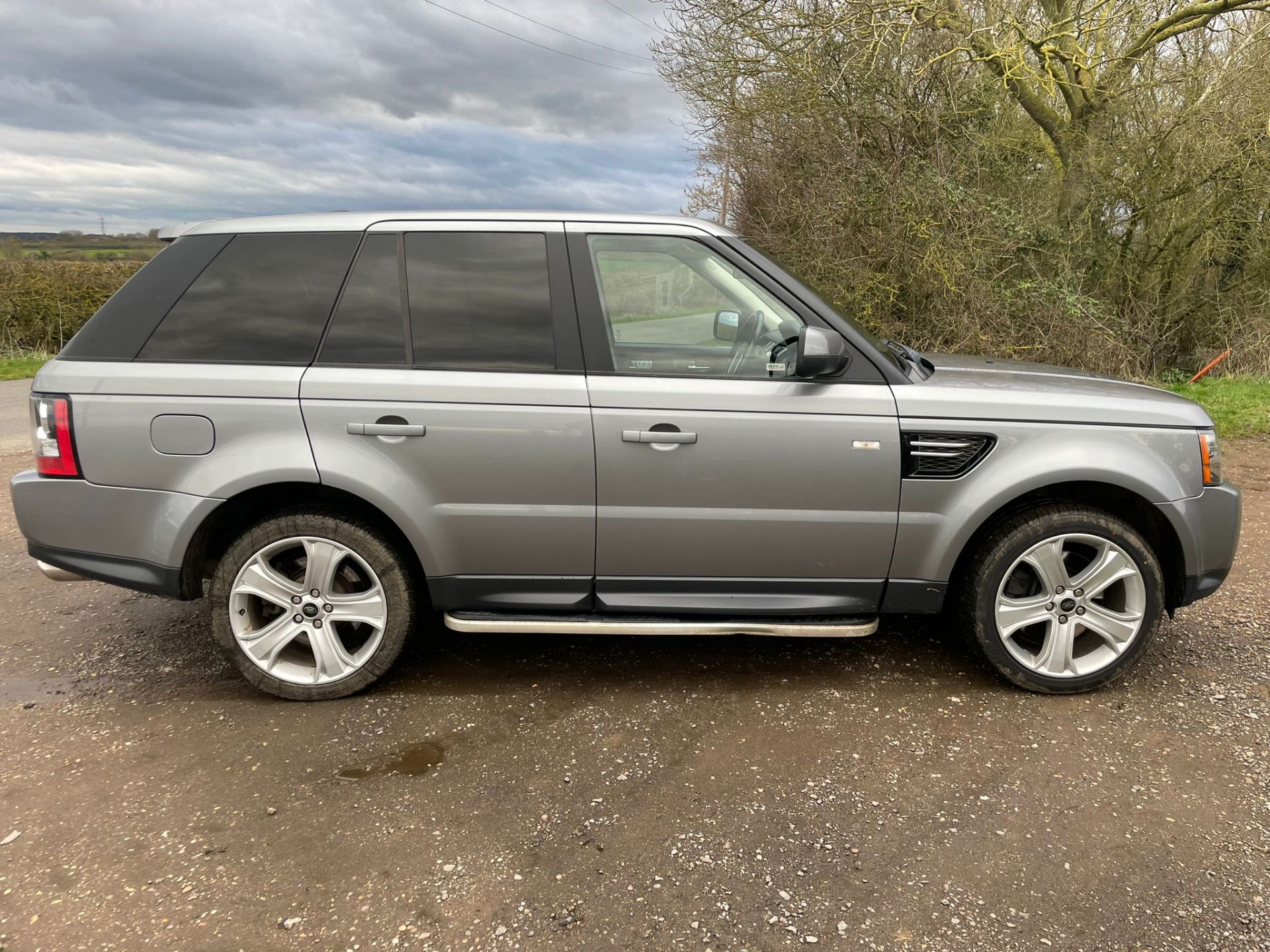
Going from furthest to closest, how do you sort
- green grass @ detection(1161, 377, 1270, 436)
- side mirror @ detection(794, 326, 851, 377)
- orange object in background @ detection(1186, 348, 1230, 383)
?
orange object in background @ detection(1186, 348, 1230, 383), green grass @ detection(1161, 377, 1270, 436), side mirror @ detection(794, 326, 851, 377)

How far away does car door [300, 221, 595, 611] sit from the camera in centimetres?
306

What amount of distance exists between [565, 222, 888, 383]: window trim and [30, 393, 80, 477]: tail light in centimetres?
197

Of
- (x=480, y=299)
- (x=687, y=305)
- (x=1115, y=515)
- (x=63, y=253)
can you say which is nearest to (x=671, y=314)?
(x=687, y=305)

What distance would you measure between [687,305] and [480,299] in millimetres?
885

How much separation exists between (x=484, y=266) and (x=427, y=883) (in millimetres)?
2172

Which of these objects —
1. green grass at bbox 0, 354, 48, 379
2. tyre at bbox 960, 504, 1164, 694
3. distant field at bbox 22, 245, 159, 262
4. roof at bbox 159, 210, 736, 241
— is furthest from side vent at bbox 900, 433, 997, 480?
distant field at bbox 22, 245, 159, 262

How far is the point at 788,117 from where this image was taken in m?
10.8

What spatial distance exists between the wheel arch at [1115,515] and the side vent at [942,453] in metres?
0.23

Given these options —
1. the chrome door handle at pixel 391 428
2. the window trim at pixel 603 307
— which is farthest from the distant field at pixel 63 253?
the window trim at pixel 603 307

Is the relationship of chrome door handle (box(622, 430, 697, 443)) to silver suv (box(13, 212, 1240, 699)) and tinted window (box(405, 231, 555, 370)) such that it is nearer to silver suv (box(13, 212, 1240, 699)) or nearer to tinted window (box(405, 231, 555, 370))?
silver suv (box(13, 212, 1240, 699))

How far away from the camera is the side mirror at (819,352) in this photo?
117 inches

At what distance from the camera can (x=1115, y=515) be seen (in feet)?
10.8

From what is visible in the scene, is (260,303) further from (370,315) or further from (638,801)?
(638,801)

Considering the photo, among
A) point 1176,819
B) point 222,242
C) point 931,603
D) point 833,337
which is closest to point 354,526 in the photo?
point 222,242
